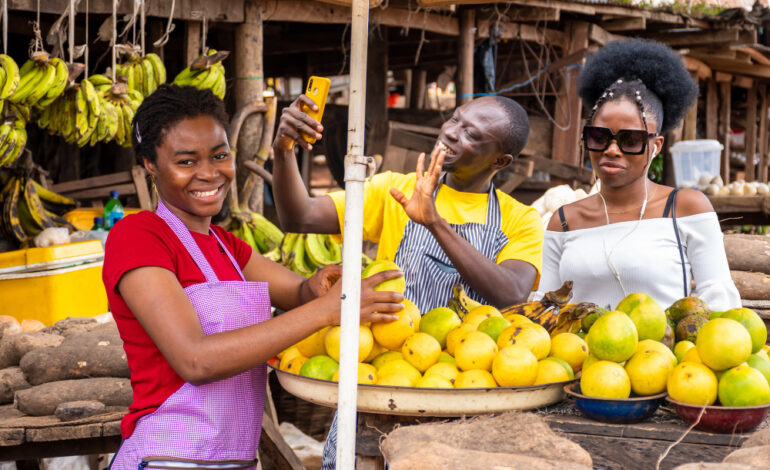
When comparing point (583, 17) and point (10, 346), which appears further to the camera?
point (583, 17)

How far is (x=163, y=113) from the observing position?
2133 mm

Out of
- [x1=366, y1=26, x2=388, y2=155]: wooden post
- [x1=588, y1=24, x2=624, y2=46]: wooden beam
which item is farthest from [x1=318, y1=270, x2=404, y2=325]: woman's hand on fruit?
[x1=588, y1=24, x2=624, y2=46]: wooden beam

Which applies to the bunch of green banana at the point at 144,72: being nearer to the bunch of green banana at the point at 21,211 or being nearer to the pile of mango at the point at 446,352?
the bunch of green banana at the point at 21,211

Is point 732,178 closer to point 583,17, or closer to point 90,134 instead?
point 583,17

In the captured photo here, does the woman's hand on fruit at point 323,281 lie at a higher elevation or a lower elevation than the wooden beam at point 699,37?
lower

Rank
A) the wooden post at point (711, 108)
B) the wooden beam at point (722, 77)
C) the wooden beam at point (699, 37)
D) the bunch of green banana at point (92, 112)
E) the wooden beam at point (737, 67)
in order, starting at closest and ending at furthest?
the bunch of green banana at point (92, 112)
the wooden beam at point (699, 37)
the wooden beam at point (737, 67)
the wooden post at point (711, 108)
the wooden beam at point (722, 77)

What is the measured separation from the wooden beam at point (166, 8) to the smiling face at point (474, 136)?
316 cm

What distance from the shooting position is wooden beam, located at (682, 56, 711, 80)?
10.6 meters

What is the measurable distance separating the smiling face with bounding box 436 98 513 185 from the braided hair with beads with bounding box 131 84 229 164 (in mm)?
981

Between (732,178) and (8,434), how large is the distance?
64.6ft

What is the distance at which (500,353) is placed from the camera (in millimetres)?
1865

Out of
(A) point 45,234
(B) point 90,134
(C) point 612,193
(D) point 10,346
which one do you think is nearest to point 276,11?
(B) point 90,134

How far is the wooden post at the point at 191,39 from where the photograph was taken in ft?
19.0

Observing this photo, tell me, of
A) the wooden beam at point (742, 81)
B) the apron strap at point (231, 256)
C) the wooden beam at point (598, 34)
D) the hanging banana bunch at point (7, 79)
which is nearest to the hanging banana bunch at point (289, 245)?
the hanging banana bunch at point (7, 79)
